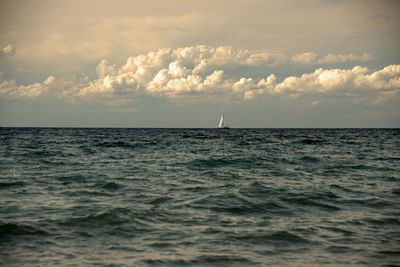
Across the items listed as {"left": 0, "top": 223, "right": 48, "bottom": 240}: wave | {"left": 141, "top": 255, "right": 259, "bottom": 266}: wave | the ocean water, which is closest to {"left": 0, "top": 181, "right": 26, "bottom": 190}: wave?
the ocean water

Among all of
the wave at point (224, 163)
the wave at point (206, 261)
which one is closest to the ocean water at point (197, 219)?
the wave at point (206, 261)

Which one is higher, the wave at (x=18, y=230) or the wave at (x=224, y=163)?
the wave at (x=224, y=163)

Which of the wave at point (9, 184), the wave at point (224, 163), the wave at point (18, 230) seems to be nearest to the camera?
the wave at point (18, 230)

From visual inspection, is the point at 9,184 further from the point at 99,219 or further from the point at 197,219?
the point at 197,219

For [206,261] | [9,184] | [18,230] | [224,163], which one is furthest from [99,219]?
[224,163]

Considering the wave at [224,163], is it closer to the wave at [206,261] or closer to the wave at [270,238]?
the wave at [270,238]

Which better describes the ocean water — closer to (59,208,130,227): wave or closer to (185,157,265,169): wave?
(59,208,130,227): wave

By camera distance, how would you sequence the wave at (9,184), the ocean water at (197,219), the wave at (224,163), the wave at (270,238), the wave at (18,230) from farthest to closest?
the wave at (224,163) < the wave at (9,184) < the wave at (18,230) < the wave at (270,238) < the ocean water at (197,219)

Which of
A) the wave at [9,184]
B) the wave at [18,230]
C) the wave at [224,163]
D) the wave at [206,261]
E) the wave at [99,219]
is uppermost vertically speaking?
the wave at [224,163]

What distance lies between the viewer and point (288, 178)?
71.8 feet

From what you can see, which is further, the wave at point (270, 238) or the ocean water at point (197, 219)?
the wave at point (270, 238)

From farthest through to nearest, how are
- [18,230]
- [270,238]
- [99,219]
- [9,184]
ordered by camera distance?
[9,184] < [99,219] < [18,230] < [270,238]

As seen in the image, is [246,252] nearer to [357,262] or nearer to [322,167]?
[357,262]

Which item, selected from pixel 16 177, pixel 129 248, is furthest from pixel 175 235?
pixel 16 177
